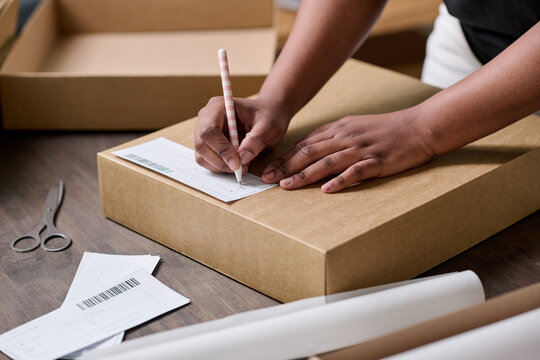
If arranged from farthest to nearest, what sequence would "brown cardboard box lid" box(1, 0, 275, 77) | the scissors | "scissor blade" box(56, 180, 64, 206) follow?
"brown cardboard box lid" box(1, 0, 275, 77), "scissor blade" box(56, 180, 64, 206), the scissors

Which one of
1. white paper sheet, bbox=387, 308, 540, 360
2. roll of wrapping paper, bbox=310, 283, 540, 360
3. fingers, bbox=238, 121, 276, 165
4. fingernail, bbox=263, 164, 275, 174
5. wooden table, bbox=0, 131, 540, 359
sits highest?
fingers, bbox=238, 121, 276, 165

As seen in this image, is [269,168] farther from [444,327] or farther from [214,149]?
[444,327]

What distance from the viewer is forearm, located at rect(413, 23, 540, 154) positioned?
0.89 meters

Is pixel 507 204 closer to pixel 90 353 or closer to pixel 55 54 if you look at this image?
pixel 90 353

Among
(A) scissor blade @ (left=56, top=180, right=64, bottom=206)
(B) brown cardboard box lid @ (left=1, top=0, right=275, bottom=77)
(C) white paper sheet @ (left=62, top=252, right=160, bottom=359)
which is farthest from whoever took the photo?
(B) brown cardboard box lid @ (left=1, top=0, right=275, bottom=77)

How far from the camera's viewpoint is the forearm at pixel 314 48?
108 centimetres

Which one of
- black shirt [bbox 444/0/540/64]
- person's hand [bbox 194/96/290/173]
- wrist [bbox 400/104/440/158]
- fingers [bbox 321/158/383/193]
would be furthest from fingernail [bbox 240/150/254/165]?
black shirt [bbox 444/0/540/64]

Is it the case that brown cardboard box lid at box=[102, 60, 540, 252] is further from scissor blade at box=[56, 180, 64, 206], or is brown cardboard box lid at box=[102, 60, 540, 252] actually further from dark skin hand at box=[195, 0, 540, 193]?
scissor blade at box=[56, 180, 64, 206]

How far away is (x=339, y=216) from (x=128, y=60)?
822 millimetres

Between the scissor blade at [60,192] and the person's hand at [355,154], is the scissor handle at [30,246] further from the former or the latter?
the person's hand at [355,154]

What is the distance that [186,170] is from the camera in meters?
0.94

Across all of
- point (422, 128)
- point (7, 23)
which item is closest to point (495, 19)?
point (422, 128)

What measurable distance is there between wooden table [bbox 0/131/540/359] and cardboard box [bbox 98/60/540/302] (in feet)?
0.06

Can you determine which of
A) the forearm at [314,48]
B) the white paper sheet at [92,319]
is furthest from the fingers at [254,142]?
the white paper sheet at [92,319]
